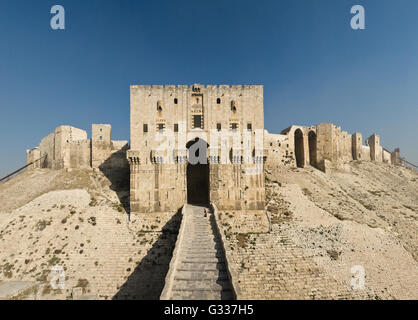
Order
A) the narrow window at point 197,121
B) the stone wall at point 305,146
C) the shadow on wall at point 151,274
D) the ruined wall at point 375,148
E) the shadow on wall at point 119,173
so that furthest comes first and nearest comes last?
1. the ruined wall at point 375,148
2. the stone wall at point 305,146
3. the shadow on wall at point 119,173
4. the narrow window at point 197,121
5. the shadow on wall at point 151,274

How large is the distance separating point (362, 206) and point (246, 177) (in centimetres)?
1759

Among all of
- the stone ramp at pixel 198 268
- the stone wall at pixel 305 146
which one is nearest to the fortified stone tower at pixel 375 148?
the stone wall at pixel 305 146

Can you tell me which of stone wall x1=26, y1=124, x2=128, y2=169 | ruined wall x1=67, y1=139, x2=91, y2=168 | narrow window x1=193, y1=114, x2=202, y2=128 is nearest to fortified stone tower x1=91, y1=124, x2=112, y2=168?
stone wall x1=26, y1=124, x2=128, y2=169

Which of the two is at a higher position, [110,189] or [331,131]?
[331,131]

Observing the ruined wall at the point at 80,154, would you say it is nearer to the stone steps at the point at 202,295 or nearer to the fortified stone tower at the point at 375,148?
the stone steps at the point at 202,295

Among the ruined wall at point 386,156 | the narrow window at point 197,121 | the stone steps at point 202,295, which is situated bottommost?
the stone steps at point 202,295

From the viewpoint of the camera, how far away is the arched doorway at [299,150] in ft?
117

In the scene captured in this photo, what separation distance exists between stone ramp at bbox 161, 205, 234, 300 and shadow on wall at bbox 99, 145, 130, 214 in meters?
10.2

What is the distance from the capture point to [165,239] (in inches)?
712

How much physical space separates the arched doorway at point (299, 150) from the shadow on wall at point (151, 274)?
27.4m

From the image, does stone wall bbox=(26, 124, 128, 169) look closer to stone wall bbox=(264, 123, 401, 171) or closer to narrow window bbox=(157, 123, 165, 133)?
narrow window bbox=(157, 123, 165, 133)
